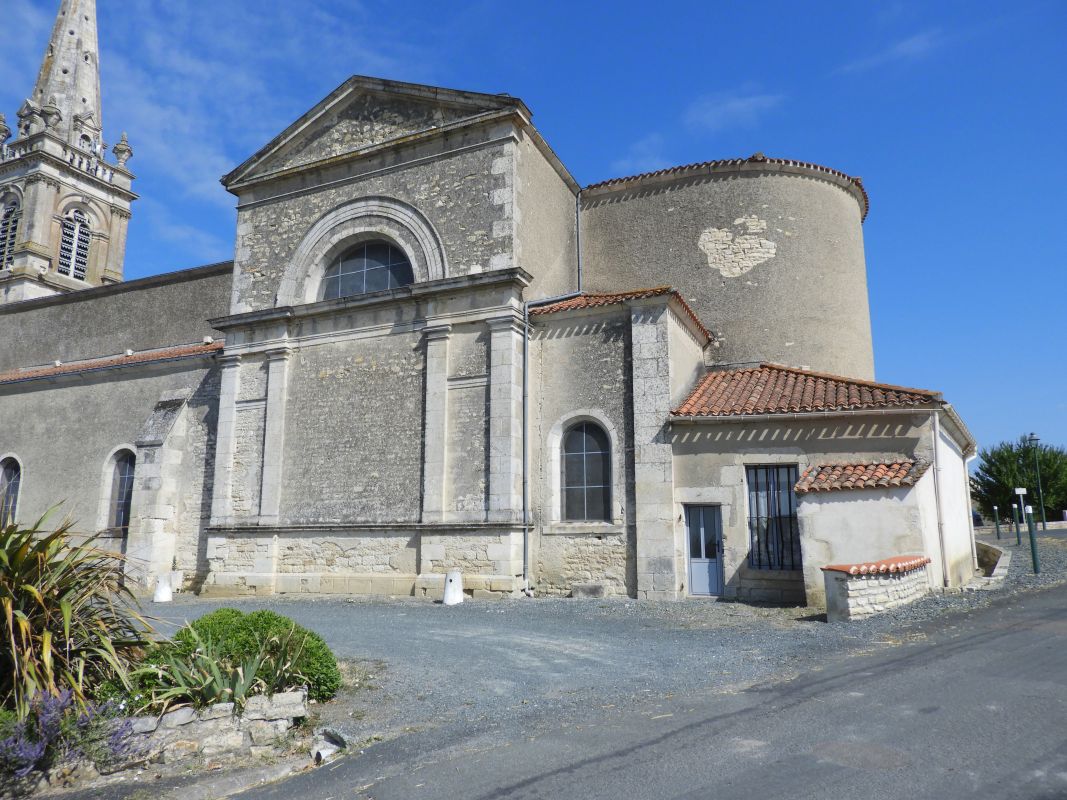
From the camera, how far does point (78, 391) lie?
66.5 ft

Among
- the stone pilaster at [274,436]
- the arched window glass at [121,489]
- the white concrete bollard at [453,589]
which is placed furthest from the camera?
the arched window glass at [121,489]

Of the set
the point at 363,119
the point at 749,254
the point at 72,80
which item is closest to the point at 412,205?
the point at 363,119

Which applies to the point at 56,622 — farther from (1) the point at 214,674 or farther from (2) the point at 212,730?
(2) the point at 212,730

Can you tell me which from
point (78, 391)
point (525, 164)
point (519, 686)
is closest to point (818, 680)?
point (519, 686)

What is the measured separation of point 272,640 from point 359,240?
11.6 metres

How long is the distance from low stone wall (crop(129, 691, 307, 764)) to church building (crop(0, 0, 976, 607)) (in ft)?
25.9

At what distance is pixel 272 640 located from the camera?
22.6ft

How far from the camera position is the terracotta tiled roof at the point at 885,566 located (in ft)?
33.9

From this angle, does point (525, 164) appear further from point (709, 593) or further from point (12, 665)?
point (12, 665)

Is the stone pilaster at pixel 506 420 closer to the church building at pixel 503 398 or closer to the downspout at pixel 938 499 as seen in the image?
the church building at pixel 503 398

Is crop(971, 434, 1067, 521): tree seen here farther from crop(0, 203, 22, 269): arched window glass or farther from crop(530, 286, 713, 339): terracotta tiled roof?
crop(0, 203, 22, 269): arched window glass

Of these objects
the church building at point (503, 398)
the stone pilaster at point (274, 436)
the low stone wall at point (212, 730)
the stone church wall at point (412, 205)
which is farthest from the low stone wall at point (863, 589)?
the stone pilaster at point (274, 436)

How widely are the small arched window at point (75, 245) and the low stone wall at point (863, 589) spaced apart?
111ft

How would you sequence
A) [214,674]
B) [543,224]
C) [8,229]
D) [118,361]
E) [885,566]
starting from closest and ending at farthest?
[214,674] < [885,566] < [543,224] < [118,361] < [8,229]
